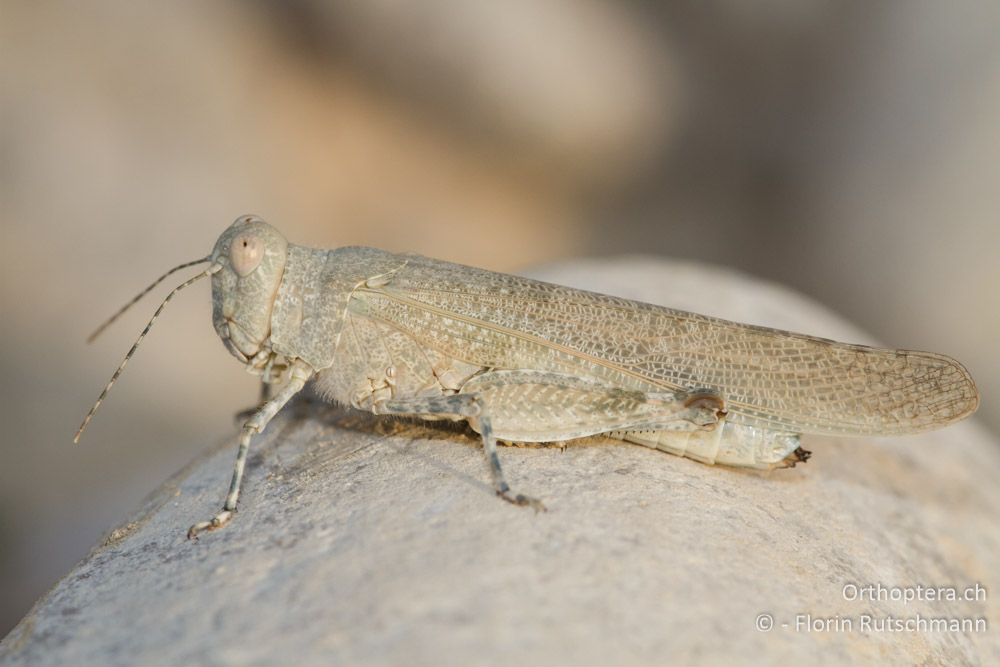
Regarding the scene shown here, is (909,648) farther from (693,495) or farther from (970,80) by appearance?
(970,80)

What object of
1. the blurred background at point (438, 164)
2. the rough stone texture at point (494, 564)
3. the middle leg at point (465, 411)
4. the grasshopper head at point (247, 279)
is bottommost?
the rough stone texture at point (494, 564)

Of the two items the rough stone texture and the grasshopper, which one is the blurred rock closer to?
the grasshopper

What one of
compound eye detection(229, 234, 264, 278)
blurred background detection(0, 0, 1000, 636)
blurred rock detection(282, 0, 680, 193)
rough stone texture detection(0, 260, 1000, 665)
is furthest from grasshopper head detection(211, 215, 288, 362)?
blurred rock detection(282, 0, 680, 193)

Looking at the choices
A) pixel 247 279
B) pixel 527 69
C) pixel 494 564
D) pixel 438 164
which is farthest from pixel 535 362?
pixel 438 164

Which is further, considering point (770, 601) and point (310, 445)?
point (310, 445)

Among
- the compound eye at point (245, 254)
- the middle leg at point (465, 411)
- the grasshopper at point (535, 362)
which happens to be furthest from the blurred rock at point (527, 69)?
the middle leg at point (465, 411)

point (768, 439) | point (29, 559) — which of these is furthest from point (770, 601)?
point (29, 559)

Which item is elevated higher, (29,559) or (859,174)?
(859,174)

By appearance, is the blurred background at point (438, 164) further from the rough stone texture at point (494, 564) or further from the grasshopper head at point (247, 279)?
the grasshopper head at point (247, 279)
